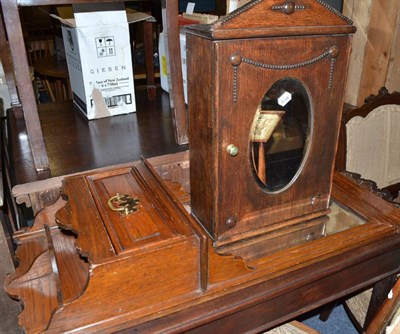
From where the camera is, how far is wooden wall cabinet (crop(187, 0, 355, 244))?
613 millimetres

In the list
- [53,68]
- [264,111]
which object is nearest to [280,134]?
[264,111]

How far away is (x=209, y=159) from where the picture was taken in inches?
26.8

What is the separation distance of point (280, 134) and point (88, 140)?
637 mm

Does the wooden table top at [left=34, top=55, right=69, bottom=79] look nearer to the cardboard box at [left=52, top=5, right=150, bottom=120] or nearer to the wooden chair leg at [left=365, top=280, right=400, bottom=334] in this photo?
the cardboard box at [left=52, top=5, right=150, bottom=120]

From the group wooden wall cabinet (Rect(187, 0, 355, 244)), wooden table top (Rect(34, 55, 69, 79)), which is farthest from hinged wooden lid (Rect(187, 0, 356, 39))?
wooden table top (Rect(34, 55, 69, 79))

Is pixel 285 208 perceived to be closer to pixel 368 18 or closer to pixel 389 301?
pixel 389 301

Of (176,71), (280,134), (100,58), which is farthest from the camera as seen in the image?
(100,58)

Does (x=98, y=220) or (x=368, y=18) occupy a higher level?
(x=368, y=18)

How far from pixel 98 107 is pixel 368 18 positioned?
115 cm

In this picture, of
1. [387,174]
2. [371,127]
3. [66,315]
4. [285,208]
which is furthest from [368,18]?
[66,315]

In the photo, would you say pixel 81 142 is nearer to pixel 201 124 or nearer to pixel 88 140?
pixel 88 140

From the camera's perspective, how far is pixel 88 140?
3.72 ft

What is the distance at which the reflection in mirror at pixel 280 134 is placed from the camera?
69 cm

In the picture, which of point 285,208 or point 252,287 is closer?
point 252,287
